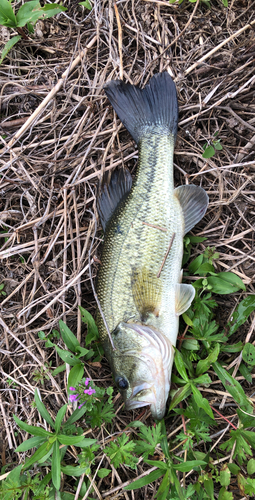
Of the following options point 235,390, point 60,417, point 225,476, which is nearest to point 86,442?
point 60,417

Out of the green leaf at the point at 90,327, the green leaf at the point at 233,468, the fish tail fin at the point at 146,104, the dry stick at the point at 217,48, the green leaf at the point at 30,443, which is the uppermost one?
the dry stick at the point at 217,48

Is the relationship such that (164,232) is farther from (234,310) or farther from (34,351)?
(34,351)

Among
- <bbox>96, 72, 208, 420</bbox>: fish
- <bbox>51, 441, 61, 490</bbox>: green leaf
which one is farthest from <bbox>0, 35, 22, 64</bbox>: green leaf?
<bbox>51, 441, 61, 490</bbox>: green leaf

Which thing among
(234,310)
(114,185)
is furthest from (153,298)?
(114,185)

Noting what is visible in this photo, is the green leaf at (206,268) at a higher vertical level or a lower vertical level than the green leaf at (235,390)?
higher

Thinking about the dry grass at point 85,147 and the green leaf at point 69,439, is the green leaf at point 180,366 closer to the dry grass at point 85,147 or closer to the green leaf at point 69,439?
the dry grass at point 85,147

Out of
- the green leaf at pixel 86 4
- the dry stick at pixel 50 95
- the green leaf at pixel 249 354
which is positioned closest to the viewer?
the green leaf at pixel 249 354

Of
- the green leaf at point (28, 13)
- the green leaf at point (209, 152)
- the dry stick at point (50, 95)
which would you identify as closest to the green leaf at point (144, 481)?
the green leaf at point (209, 152)
